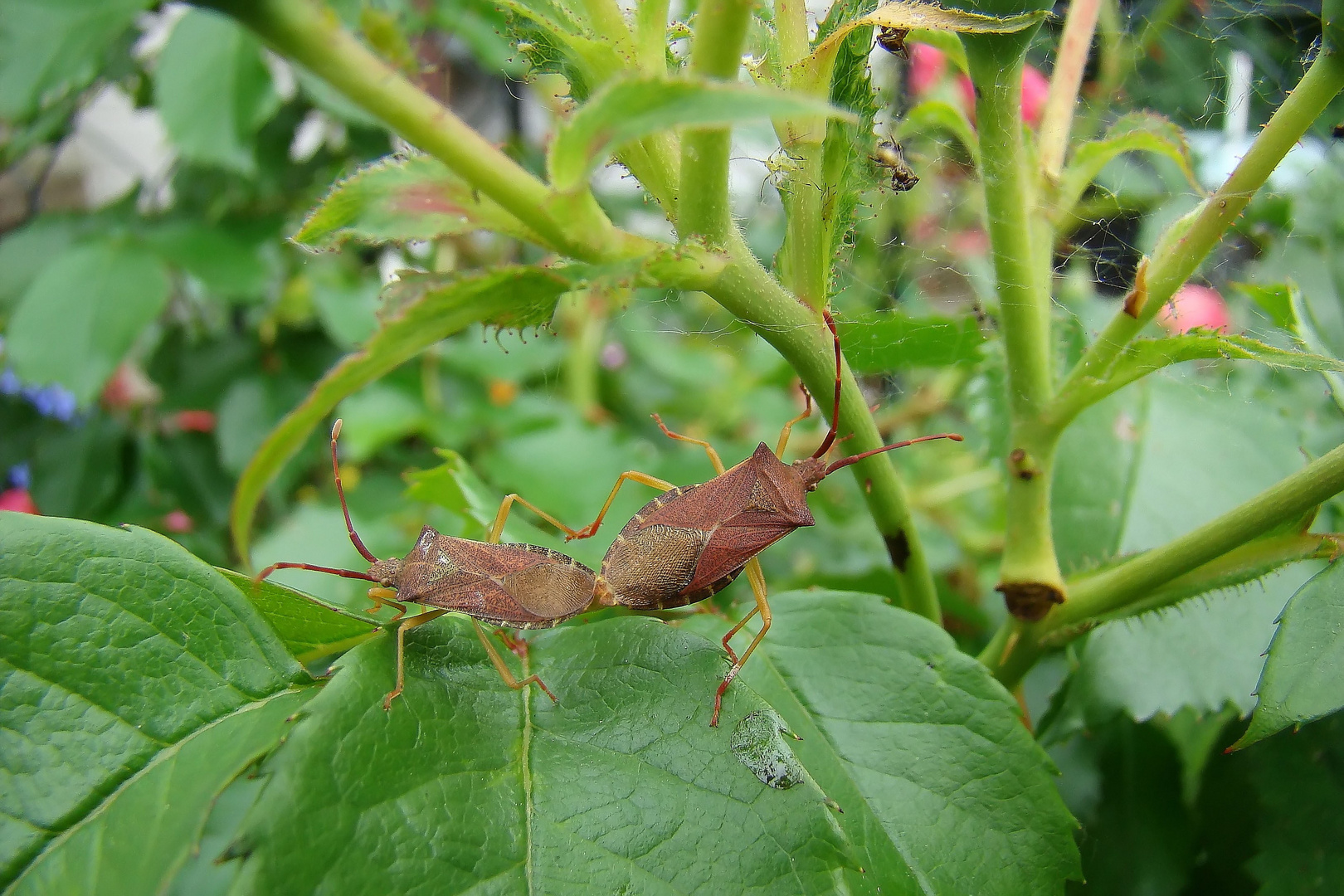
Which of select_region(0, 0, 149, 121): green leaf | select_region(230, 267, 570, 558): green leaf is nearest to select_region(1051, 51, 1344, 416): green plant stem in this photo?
select_region(230, 267, 570, 558): green leaf

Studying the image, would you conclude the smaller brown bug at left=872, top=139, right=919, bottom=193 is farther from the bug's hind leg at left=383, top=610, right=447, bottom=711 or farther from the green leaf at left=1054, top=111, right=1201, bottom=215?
the bug's hind leg at left=383, top=610, right=447, bottom=711

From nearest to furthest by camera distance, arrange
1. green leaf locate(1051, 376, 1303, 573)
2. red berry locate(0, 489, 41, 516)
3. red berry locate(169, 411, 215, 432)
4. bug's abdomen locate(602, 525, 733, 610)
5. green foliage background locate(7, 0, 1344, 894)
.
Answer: green foliage background locate(7, 0, 1344, 894), bug's abdomen locate(602, 525, 733, 610), green leaf locate(1051, 376, 1303, 573), red berry locate(0, 489, 41, 516), red berry locate(169, 411, 215, 432)

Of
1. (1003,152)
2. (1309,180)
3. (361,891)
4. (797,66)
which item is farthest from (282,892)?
(1309,180)

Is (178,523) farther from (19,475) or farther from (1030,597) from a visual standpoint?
(1030,597)

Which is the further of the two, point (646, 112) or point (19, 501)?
point (19, 501)

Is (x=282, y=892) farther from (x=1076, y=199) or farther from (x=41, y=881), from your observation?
(x=1076, y=199)

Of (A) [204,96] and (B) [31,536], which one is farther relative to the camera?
(A) [204,96]

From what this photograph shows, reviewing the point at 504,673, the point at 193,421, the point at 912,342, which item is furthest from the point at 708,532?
the point at 193,421
